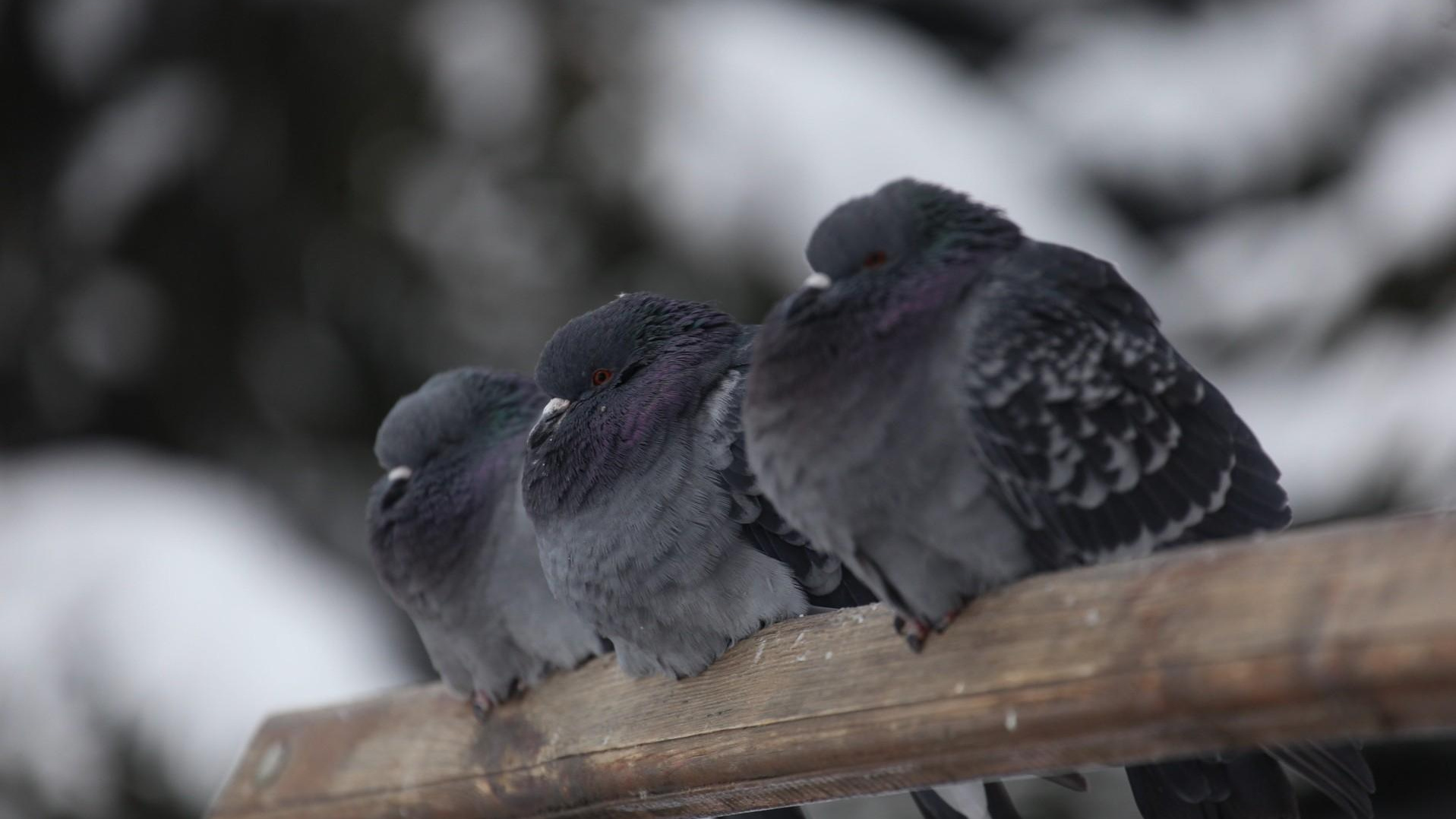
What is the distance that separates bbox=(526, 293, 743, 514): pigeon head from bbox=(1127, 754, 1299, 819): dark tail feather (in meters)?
1.34

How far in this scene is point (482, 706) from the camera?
4.03 m

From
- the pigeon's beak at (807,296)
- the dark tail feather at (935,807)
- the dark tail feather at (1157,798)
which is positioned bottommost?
the dark tail feather at (935,807)

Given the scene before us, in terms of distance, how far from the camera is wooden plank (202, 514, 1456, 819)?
212cm

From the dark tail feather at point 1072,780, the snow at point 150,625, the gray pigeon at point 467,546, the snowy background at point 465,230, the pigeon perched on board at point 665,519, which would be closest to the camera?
the dark tail feather at point 1072,780

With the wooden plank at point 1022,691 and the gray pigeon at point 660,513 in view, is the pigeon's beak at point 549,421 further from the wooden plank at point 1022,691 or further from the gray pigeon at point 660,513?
the wooden plank at point 1022,691

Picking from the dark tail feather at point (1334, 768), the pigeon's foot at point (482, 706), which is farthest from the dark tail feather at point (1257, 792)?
the pigeon's foot at point (482, 706)

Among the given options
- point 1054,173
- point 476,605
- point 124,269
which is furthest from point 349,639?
point 1054,173

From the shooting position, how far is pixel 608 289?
775 cm

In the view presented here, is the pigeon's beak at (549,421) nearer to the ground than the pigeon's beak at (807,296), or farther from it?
nearer to the ground

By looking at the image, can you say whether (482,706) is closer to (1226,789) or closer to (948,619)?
(948,619)

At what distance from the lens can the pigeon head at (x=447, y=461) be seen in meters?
4.07

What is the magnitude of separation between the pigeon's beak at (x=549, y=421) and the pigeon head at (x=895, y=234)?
0.95 m

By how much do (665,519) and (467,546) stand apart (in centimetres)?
83

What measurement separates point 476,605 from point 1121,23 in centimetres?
511
